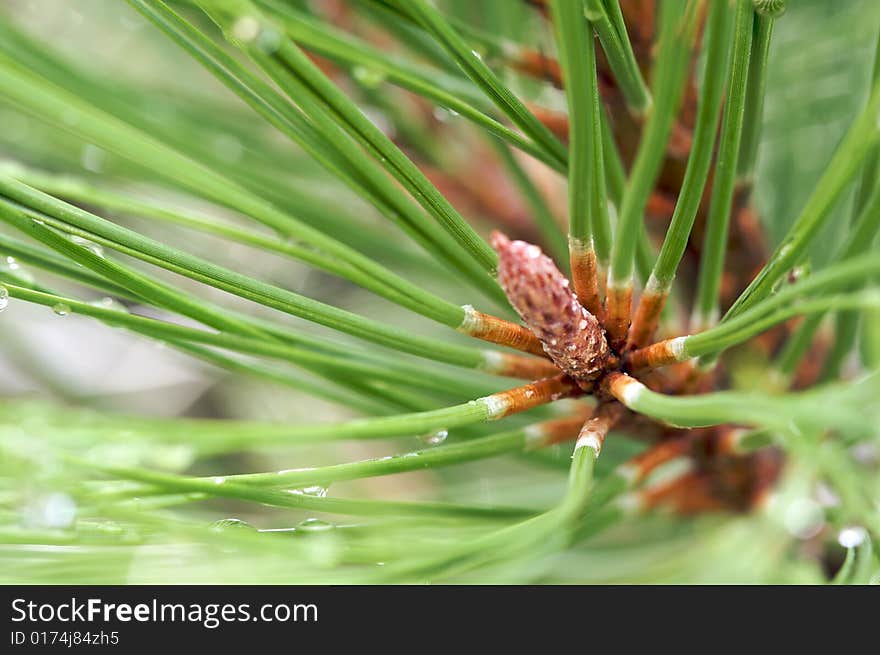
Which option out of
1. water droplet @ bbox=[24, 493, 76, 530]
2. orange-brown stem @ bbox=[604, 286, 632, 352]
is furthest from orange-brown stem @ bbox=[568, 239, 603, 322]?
water droplet @ bbox=[24, 493, 76, 530]

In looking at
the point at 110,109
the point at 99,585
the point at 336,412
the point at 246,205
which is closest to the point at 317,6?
the point at 110,109

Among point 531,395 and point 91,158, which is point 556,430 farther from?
point 91,158

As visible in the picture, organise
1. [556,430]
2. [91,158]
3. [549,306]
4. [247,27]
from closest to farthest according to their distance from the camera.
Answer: [247,27] < [549,306] < [556,430] < [91,158]

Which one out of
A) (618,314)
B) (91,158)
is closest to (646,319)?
(618,314)

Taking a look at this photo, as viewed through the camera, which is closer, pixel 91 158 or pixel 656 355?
pixel 656 355
